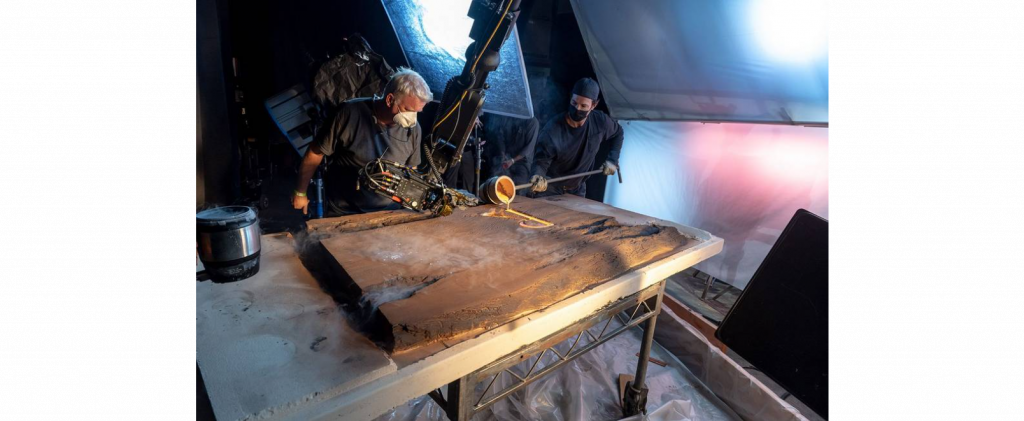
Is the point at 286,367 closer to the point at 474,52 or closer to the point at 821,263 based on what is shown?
the point at 474,52

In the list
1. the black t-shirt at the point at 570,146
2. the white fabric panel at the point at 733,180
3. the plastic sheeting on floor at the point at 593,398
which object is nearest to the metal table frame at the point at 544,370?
the plastic sheeting on floor at the point at 593,398

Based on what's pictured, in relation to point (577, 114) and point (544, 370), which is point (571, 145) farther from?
point (544, 370)

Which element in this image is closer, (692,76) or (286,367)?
(286,367)

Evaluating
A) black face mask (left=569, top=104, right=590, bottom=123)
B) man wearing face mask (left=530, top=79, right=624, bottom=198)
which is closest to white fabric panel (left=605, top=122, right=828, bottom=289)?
man wearing face mask (left=530, top=79, right=624, bottom=198)

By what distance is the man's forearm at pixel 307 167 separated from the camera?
257 cm

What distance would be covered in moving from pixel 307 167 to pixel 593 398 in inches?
95.1

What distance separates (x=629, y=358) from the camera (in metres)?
3.03

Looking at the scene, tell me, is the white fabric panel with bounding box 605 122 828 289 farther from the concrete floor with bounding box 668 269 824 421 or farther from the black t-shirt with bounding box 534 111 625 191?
the black t-shirt with bounding box 534 111 625 191

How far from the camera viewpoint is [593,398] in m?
2.57

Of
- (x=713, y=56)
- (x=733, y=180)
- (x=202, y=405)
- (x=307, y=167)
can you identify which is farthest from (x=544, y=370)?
(x=733, y=180)

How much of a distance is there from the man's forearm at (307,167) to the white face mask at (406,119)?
1.86 ft

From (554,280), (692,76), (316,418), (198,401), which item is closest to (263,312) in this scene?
(198,401)

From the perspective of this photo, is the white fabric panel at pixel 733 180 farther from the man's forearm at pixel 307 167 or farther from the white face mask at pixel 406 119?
the man's forearm at pixel 307 167
